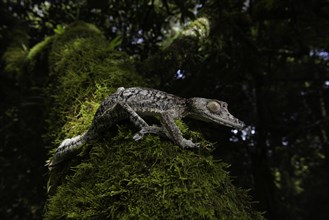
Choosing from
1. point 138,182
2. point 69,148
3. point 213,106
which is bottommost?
point 69,148

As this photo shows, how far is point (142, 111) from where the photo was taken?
3.11 metres

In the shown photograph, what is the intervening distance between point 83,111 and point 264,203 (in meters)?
3.02

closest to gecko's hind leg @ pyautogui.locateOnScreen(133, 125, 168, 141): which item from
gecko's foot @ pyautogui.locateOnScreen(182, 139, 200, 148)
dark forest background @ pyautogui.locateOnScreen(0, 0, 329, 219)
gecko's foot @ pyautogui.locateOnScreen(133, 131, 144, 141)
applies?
gecko's foot @ pyautogui.locateOnScreen(133, 131, 144, 141)

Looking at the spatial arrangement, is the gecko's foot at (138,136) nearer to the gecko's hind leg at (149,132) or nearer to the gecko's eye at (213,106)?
the gecko's hind leg at (149,132)

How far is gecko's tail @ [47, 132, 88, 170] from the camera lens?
2996mm

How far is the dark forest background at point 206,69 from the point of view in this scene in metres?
5.27

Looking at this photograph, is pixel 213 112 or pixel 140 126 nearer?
pixel 140 126

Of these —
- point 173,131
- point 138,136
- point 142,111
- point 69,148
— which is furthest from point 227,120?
point 69,148

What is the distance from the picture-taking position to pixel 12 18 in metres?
7.36

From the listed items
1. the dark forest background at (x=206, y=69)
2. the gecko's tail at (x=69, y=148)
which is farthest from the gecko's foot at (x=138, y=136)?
the dark forest background at (x=206, y=69)

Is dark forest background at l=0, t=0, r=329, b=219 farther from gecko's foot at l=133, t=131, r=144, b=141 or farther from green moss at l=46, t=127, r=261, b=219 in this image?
green moss at l=46, t=127, r=261, b=219

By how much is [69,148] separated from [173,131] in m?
1.06

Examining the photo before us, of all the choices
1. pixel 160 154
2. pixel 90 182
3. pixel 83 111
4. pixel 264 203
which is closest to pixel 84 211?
pixel 90 182

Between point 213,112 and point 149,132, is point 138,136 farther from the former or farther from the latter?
point 213,112
